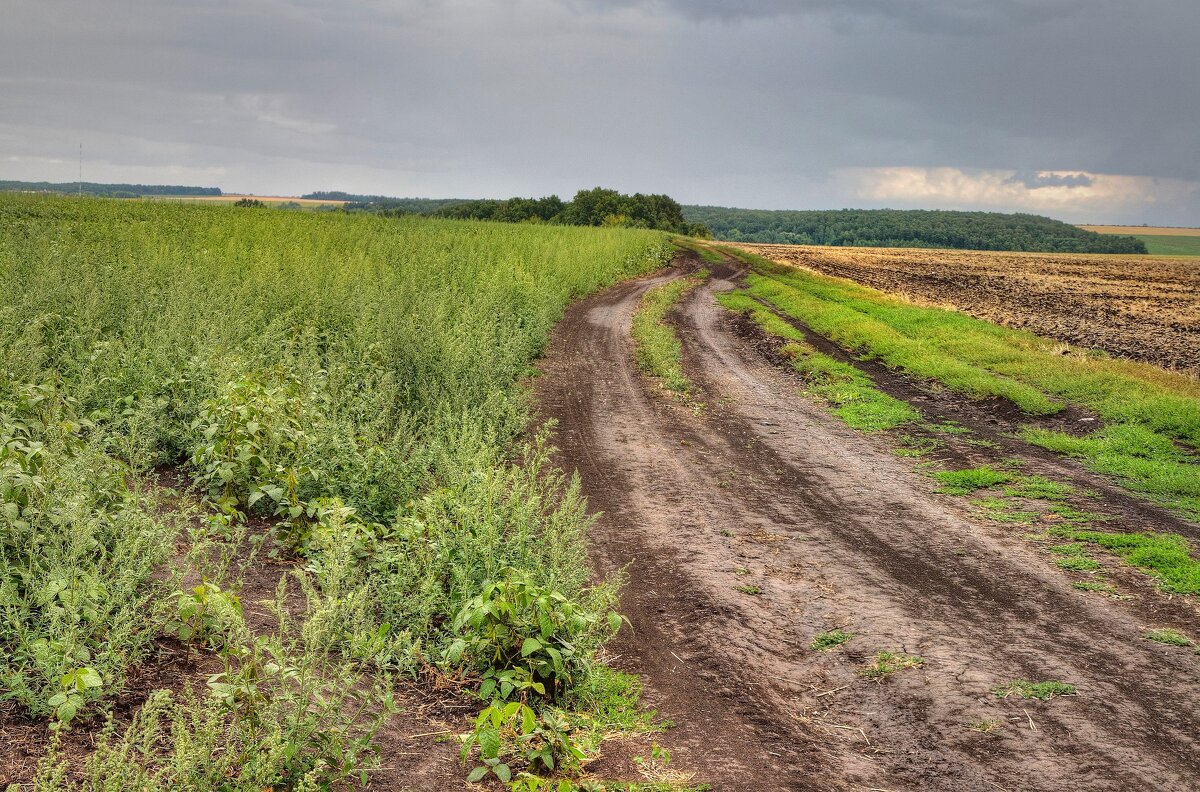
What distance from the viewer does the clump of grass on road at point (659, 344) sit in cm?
1462

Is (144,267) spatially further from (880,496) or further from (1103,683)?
(1103,683)

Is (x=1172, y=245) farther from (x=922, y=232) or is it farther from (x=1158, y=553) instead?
(x=1158, y=553)

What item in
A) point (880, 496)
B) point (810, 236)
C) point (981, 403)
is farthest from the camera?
point (810, 236)

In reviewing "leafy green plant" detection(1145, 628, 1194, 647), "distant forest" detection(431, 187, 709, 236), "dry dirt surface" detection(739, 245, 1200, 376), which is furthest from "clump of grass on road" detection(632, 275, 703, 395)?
"distant forest" detection(431, 187, 709, 236)

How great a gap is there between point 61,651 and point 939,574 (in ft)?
20.9

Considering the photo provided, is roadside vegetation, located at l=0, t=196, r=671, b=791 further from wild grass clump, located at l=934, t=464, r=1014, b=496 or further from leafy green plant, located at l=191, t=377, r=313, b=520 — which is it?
wild grass clump, located at l=934, t=464, r=1014, b=496

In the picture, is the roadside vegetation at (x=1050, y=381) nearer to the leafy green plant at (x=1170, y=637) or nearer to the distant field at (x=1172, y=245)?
the leafy green plant at (x=1170, y=637)

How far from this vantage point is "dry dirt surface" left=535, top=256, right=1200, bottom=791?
14.4ft

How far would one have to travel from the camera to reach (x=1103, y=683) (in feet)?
17.1

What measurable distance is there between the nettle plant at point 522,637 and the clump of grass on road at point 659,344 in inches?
364

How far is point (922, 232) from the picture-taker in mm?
119438

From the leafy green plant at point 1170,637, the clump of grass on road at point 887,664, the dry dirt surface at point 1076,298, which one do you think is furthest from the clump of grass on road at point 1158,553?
the dry dirt surface at point 1076,298

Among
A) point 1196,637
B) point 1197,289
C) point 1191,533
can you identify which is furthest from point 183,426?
point 1197,289

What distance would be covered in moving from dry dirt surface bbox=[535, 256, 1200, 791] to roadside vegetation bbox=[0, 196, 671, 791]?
73 cm
